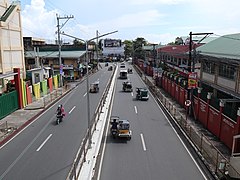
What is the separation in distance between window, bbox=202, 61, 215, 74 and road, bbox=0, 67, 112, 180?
18.4 meters

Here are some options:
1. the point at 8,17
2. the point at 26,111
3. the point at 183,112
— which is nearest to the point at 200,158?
the point at 183,112

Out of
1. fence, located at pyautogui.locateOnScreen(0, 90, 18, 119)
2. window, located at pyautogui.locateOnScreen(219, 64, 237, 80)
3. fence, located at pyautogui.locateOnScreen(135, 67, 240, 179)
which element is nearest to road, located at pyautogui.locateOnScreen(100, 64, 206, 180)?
fence, located at pyautogui.locateOnScreen(135, 67, 240, 179)

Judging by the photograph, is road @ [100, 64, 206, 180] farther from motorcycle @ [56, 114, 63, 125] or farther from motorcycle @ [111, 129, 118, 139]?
motorcycle @ [56, 114, 63, 125]

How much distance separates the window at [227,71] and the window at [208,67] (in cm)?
264

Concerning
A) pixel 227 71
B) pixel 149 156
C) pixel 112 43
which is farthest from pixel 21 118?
pixel 112 43

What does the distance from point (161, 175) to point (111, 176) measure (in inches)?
113

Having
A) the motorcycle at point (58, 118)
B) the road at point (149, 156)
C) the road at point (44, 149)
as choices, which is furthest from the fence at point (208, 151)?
→ the motorcycle at point (58, 118)

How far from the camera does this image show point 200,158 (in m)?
16.3

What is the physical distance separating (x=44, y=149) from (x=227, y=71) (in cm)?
2191

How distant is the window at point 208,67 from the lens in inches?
1335

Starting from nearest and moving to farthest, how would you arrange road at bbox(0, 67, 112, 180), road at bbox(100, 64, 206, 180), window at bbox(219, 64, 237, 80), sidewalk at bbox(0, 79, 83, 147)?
road at bbox(100, 64, 206, 180) < road at bbox(0, 67, 112, 180) < sidewalk at bbox(0, 79, 83, 147) < window at bbox(219, 64, 237, 80)

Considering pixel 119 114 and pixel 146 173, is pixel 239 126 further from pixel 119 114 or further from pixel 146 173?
pixel 119 114

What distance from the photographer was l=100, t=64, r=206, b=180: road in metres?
14.5

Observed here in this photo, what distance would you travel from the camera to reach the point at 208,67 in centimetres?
3541
